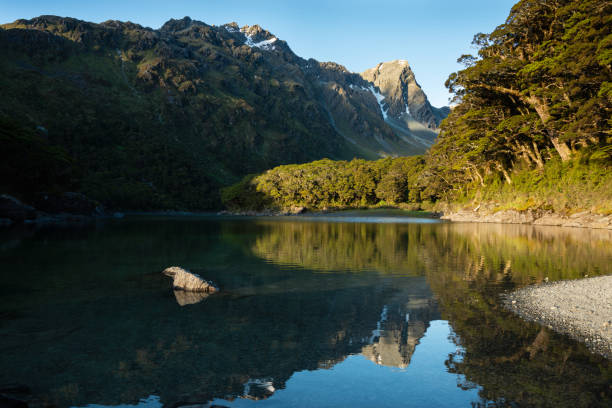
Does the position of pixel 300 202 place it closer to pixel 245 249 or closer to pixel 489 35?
pixel 489 35

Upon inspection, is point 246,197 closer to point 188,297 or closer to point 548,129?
point 548,129

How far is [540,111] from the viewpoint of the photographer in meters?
51.3

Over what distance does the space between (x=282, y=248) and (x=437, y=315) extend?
18825 mm

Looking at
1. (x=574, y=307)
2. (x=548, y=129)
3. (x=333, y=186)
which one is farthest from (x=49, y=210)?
(x=333, y=186)

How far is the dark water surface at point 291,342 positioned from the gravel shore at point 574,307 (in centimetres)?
56

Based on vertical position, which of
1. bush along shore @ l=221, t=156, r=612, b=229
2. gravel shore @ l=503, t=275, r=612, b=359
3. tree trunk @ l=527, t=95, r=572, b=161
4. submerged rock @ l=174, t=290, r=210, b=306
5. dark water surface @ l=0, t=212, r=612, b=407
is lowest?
submerged rock @ l=174, t=290, r=210, b=306

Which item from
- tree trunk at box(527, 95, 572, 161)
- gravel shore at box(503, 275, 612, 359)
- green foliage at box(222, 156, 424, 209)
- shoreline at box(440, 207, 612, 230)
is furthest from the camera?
green foliage at box(222, 156, 424, 209)

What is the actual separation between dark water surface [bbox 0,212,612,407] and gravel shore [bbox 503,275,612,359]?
1.84 feet

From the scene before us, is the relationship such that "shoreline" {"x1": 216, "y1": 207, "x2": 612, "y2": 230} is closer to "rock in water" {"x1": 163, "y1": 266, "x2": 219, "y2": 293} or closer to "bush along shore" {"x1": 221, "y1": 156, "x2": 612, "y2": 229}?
"bush along shore" {"x1": 221, "y1": 156, "x2": 612, "y2": 229}

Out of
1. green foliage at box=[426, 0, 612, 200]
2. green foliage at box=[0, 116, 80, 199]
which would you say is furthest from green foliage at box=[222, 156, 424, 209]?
green foliage at box=[0, 116, 80, 199]

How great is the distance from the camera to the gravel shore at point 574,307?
29.4 feet

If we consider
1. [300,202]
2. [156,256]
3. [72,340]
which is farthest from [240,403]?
[300,202]

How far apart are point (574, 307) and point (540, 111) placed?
49.0 metres

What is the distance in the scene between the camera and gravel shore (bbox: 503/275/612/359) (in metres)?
8.96
